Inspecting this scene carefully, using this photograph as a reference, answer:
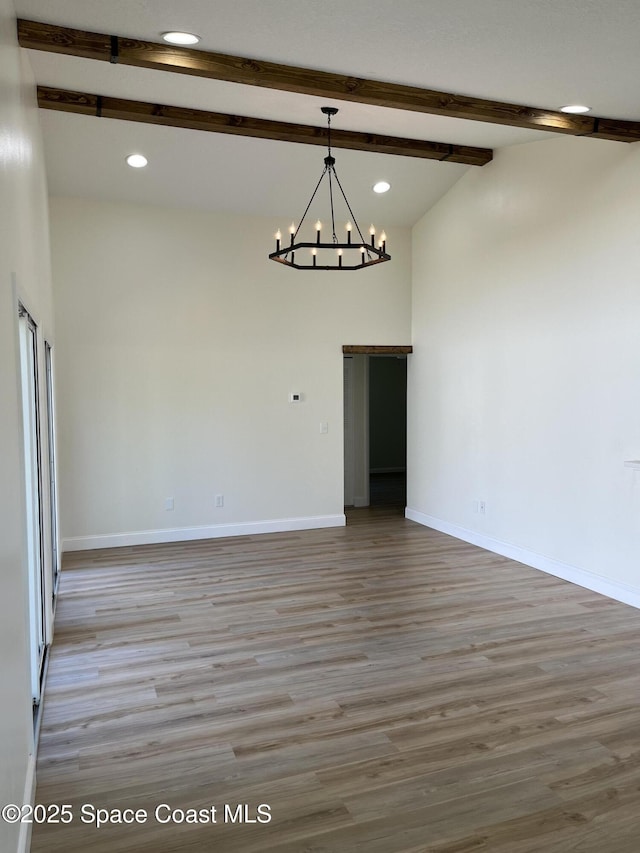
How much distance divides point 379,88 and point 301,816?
151 inches

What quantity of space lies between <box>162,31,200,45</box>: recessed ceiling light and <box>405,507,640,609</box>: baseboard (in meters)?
4.52

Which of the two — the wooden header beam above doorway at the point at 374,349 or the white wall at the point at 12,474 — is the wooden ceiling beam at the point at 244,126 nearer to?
the white wall at the point at 12,474

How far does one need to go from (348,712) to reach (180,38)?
3.53 m

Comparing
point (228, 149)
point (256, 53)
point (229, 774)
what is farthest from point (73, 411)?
point (229, 774)

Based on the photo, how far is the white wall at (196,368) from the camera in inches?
258

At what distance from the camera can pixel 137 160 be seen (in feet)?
19.2

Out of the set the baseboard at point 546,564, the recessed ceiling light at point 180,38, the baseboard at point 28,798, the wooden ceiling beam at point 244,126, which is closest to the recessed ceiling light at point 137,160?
the wooden ceiling beam at point 244,126

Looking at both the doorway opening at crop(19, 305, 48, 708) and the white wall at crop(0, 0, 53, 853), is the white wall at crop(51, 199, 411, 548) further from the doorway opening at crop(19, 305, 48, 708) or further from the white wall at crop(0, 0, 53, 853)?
the white wall at crop(0, 0, 53, 853)

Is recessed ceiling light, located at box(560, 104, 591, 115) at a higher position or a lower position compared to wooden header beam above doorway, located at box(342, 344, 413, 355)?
higher

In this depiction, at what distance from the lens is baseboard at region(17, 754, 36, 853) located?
2207 mm

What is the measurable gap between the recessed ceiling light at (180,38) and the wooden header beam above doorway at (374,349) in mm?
4315

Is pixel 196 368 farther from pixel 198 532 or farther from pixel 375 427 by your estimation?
pixel 375 427

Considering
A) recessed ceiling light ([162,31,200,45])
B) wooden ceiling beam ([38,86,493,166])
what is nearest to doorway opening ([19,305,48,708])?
recessed ceiling light ([162,31,200,45])

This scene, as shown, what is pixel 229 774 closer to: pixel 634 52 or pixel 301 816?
pixel 301 816
